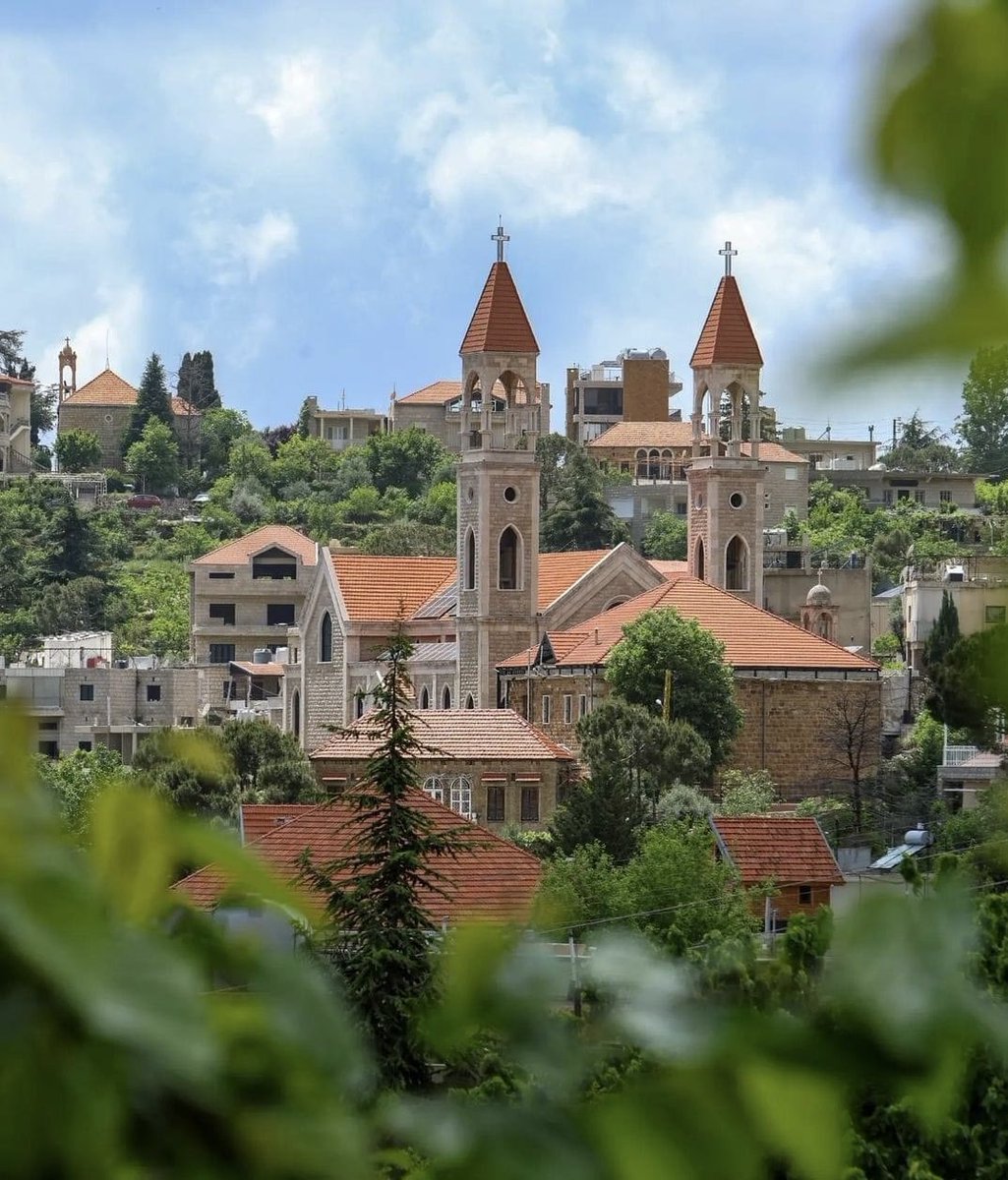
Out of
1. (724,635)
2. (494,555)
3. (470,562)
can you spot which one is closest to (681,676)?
(724,635)

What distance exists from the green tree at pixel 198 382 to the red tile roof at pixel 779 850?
108771 mm

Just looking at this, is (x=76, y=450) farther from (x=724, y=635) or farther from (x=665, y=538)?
(x=724, y=635)

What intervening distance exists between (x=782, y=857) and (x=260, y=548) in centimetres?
6482

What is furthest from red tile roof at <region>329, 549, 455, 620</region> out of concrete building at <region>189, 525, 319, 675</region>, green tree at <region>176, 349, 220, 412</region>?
green tree at <region>176, 349, 220, 412</region>

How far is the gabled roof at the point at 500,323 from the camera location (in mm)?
58188

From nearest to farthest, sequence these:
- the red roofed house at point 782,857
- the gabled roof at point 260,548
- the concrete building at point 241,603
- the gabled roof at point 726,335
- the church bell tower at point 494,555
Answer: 1. the red roofed house at point 782,857
2. the church bell tower at point 494,555
3. the gabled roof at point 726,335
4. the concrete building at point 241,603
5. the gabled roof at point 260,548

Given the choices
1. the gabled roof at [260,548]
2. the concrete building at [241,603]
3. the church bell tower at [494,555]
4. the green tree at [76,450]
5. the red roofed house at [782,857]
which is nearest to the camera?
the red roofed house at [782,857]

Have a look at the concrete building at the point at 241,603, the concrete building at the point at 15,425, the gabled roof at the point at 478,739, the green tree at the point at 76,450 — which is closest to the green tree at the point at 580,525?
the concrete building at the point at 241,603

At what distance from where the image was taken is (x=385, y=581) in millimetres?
59719

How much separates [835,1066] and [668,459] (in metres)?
114

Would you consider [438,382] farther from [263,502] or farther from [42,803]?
[42,803]

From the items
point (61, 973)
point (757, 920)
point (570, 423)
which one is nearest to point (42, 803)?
point (61, 973)

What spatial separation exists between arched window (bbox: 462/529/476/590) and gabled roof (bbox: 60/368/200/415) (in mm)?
84161

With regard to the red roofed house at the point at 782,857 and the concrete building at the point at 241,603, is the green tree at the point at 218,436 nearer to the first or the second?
the concrete building at the point at 241,603
